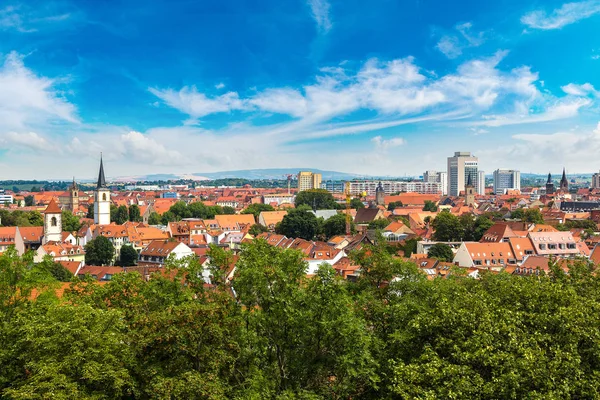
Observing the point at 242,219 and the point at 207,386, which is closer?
the point at 207,386

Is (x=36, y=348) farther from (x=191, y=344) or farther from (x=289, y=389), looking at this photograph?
(x=289, y=389)

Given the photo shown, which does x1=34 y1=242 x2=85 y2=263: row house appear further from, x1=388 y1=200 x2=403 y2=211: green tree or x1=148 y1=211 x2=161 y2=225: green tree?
x1=388 y1=200 x2=403 y2=211: green tree

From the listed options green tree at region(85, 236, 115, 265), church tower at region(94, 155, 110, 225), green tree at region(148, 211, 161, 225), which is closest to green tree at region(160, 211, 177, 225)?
green tree at region(148, 211, 161, 225)

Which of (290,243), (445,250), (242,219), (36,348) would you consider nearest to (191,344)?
(36,348)

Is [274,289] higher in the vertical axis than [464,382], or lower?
higher

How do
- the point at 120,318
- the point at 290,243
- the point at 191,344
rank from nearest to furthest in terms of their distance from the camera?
the point at 191,344 → the point at 120,318 → the point at 290,243

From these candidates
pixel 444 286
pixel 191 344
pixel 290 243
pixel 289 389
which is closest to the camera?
pixel 289 389
